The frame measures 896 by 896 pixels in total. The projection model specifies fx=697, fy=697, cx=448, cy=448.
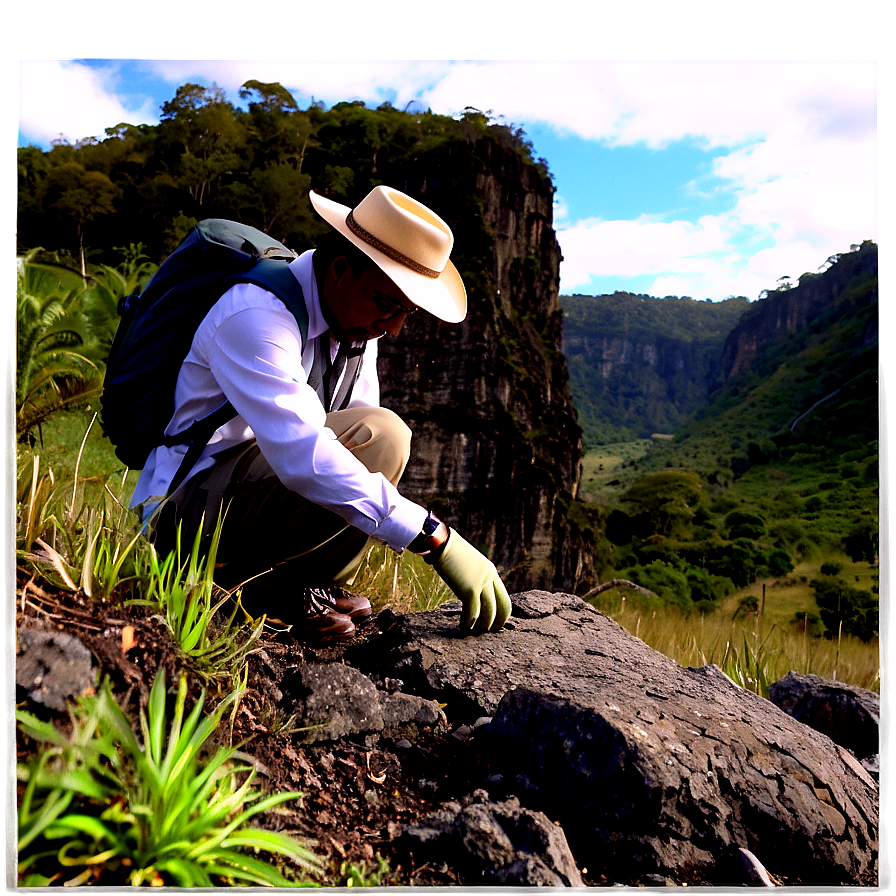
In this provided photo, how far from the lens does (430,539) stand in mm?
2184

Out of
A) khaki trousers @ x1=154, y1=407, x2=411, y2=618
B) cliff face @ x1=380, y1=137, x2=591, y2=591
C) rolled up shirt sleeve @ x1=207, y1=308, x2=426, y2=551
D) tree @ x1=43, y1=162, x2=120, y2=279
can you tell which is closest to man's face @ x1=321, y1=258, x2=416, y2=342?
rolled up shirt sleeve @ x1=207, y1=308, x2=426, y2=551

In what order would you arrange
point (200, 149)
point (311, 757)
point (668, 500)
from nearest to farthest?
point (311, 757), point (200, 149), point (668, 500)

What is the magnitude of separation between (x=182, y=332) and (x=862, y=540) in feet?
173

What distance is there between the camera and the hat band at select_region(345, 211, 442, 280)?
2174 mm

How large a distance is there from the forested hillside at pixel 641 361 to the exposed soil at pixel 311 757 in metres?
68.8

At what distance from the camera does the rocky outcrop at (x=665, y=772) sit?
5.74 ft

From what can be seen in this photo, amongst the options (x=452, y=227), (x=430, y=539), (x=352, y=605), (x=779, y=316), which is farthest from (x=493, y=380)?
(x=779, y=316)

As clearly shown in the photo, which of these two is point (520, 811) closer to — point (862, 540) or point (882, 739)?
point (882, 739)

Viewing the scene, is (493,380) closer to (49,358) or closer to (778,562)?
(49,358)

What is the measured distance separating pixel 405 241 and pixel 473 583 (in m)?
1.13

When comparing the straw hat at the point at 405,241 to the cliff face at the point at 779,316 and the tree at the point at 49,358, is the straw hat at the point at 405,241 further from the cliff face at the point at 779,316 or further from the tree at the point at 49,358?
the cliff face at the point at 779,316

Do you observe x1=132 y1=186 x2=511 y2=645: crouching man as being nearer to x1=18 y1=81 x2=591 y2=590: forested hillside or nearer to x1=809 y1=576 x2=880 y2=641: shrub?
x1=18 y1=81 x2=591 y2=590: forested hillside

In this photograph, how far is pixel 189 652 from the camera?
1.88m

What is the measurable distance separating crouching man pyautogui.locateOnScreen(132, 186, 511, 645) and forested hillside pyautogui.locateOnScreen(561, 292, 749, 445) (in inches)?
2687
